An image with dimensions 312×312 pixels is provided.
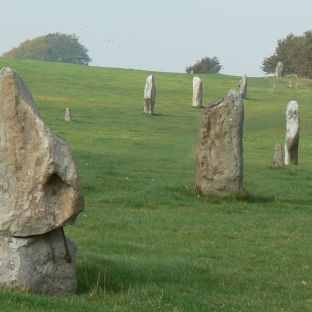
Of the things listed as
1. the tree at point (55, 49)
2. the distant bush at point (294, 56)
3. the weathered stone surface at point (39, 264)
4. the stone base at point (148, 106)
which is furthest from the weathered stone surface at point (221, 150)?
the tree at point (55, 49)

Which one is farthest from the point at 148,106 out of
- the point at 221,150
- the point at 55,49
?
the point at 55,49

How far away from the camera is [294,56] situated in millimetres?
109438

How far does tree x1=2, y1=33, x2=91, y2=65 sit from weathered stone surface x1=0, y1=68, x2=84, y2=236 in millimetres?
157940

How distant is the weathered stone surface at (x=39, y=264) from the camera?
37.7ft

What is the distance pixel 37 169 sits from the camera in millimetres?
11578

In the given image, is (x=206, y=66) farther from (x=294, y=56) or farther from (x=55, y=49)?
(x=55, y=49)

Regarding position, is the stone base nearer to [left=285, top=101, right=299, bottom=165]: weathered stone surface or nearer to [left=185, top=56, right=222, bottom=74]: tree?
[left=285, top=101, right=299, bottom=165]: weathered stone surface

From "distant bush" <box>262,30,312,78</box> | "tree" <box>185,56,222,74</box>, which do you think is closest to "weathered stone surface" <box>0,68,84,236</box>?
"distant bush" <box>262,30,312,78</box>

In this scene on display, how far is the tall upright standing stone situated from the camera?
11539 mm

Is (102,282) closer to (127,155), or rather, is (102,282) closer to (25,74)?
(127,155)

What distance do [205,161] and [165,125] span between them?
26.4m

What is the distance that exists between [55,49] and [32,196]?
532 ft

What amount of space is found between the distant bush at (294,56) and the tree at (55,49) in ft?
193

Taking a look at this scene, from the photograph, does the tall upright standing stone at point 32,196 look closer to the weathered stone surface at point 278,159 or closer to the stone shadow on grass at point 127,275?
the stone shadow on grass at point 127,275
